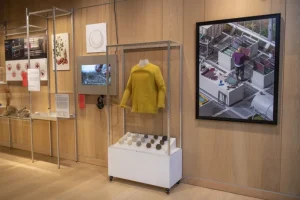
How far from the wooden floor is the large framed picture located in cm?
93

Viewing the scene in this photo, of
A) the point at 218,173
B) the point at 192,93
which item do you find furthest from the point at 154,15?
the point at 218,173

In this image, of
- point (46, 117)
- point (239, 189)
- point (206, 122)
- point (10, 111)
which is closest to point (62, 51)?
point (46, 117)

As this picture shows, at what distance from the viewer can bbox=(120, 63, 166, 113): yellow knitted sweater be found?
328 centimetres

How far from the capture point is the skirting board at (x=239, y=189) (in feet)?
9.59

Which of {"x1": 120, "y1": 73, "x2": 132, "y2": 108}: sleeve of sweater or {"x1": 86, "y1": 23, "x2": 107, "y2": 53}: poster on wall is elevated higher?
{"x1": 86, "y1": 23, "x2": 107, "y2": 53}: poster on wall

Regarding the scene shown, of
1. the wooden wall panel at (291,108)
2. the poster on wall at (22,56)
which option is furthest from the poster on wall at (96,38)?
the wooden wall panel at (291,108)

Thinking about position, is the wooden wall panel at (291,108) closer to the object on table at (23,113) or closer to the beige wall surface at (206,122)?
the beige wall surface at (206,122)

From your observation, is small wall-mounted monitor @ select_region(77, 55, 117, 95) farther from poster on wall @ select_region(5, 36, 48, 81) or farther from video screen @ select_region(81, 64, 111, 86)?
poster on wall @ select_region(5, 36, 48, 81)

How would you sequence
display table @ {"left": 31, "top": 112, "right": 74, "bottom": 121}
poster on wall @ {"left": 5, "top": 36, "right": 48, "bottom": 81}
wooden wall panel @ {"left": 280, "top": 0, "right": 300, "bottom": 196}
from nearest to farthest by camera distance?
1. wooden wall panel @ {"left": 280, "top": 0, "right": 300, "bottom": 196}
2. display table @ {"left": 31, "top": 112, "right": 74, "bottom": 121}
3. poster on wall @ {"left": 5, "top": 36, "right": 48, "bottom": 81}

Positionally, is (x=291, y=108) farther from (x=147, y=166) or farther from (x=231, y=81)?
(x=147, y=166)

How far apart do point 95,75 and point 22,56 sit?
5.68 ft

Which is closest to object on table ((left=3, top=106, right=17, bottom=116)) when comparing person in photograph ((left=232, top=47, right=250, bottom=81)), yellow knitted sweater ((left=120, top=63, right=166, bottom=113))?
yellow knitted sweater ((left=120, top=63, right=166, bottom=113))

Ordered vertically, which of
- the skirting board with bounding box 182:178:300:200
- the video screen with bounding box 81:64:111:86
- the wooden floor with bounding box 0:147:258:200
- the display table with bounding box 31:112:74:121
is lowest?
the wooden floor with bounding box 0:147:258:200

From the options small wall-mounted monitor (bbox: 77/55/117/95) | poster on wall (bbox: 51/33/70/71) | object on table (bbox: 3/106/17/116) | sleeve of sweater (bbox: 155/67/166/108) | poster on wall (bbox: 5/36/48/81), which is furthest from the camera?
object on table (bbox: 3/106/17/116)
